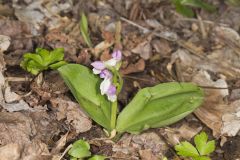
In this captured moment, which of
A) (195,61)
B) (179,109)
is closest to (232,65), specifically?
(195,61)

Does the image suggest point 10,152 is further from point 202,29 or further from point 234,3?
point 234,3

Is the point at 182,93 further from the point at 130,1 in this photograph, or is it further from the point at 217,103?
the point at 130,1

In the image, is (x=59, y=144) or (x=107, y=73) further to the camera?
(x=59, y=144)

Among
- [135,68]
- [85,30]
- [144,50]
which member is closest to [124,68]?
[135,68]

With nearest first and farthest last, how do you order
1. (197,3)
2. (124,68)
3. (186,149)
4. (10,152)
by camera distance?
(10,152)
(186,149)
(124,68)
(197,3)

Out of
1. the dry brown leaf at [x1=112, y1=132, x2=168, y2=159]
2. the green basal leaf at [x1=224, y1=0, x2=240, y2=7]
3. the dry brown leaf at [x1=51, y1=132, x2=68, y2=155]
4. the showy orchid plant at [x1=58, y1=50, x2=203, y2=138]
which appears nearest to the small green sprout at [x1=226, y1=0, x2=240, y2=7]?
the green basal leaf at [x1=224, y1=0, x2=240, y2=7]

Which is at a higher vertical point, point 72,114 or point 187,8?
point 187,8

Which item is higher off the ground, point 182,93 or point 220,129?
point 182,93

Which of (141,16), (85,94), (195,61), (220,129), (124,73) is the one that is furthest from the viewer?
(141,16)
